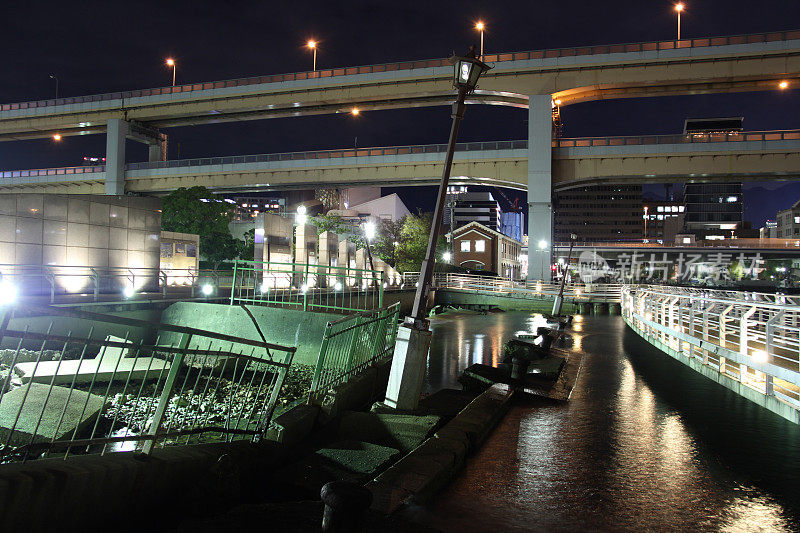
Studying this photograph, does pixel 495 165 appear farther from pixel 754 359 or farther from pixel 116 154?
pixel 116 154

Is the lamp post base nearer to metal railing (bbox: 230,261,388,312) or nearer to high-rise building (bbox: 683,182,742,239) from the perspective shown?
metal railing (bbox: 230,261,388,312)

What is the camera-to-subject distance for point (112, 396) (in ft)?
32.1

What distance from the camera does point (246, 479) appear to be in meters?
4.96

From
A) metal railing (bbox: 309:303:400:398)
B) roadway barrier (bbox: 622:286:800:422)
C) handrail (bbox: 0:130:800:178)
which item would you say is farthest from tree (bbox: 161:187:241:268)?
roadway barrier (bbox: 622:286:800:422)

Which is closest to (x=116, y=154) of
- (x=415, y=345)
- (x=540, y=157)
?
(x=540, y=157)

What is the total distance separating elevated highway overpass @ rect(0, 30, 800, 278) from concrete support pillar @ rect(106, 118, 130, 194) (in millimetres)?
113

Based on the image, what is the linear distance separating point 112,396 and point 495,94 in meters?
43.0

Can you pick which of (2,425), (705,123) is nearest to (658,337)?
(2,425)

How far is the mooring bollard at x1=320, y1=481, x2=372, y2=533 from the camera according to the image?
3262 mm

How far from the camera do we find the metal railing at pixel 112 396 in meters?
3.73

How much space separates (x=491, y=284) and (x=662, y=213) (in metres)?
153

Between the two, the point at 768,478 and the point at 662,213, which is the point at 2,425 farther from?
the point at 662,213

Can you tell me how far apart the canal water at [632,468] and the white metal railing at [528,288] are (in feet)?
112

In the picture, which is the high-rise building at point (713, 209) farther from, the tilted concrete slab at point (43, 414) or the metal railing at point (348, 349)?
the tilted concrete slab at point (43, 414)
